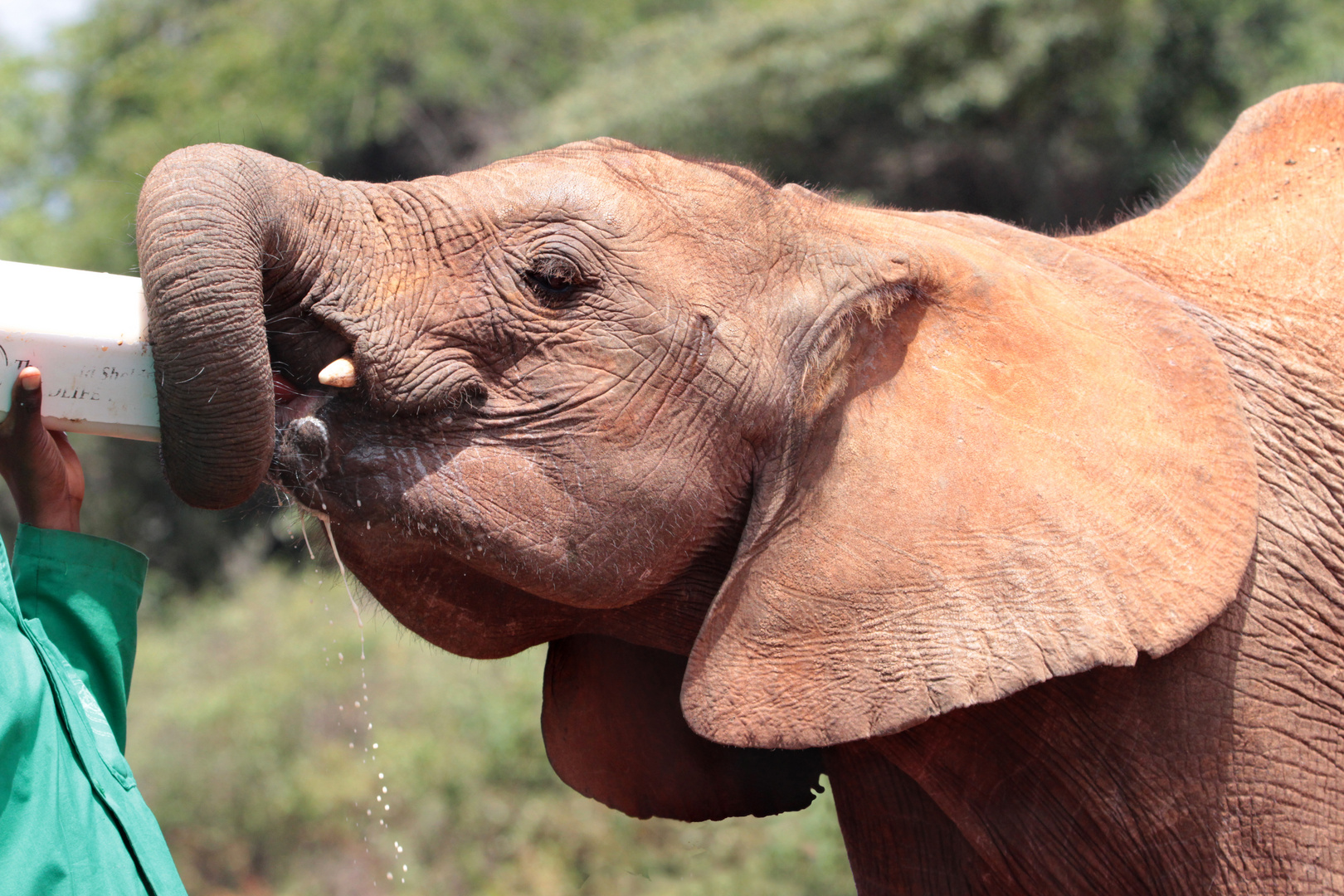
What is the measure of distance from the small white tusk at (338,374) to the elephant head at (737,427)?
0.4 inches

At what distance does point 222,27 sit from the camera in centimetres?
1488

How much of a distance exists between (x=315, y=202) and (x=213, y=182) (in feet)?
0.65

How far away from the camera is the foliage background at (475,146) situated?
6828 mm

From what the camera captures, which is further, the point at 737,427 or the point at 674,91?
the point at 674,91

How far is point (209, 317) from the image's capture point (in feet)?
6.03

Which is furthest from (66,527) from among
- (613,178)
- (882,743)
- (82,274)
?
(882,743)

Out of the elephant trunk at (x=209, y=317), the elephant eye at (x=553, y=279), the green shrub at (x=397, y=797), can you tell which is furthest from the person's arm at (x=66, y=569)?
the green shrub at (x=397, y=797)

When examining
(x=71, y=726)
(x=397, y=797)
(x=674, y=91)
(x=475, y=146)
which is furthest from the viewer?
(x=475, y=146)

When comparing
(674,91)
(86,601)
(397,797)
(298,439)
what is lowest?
(397,797)

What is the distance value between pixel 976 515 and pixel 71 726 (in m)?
1.34

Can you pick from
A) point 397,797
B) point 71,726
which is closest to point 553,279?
point 71,726

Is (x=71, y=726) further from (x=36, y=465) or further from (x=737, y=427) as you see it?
(x=737, y=427)

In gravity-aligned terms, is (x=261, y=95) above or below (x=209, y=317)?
below

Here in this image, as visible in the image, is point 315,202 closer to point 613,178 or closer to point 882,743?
point 613,178
